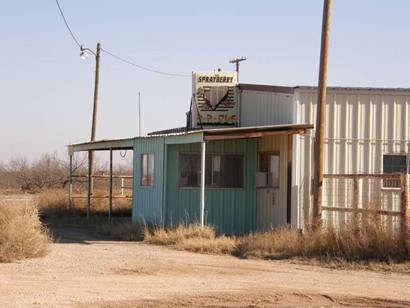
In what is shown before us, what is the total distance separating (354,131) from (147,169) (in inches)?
255

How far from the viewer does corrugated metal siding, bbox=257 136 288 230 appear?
69.3ft

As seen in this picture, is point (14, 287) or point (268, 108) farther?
point (268, 108)

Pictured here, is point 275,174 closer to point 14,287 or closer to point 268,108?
point 268,108

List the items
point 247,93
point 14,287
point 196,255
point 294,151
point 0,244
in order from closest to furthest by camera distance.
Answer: point 14,287, point 0,244, point 196,255, point 294,151, point 247,93

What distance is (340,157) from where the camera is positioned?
2025 cm

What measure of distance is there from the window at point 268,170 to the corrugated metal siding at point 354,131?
1668 mm

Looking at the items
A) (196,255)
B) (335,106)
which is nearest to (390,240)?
(196,255)

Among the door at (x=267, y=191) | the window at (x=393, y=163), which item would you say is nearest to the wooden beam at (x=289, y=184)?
the door at (x=267, y=191)

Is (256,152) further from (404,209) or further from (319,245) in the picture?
(404,209)

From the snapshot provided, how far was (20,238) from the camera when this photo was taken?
633 inches

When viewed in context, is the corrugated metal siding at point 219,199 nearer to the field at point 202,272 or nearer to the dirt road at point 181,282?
the field at point 202,272

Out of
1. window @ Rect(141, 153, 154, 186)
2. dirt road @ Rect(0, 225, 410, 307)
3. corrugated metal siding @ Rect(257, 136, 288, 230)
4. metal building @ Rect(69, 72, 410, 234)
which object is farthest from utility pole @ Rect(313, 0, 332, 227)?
window @ Rect(141, 153, 154, 186)

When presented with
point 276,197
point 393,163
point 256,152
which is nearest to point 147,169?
point 256,152

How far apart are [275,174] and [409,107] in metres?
3.95
